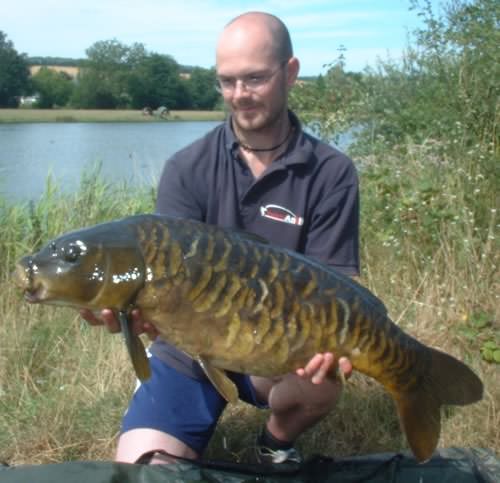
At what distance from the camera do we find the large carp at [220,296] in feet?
5.16

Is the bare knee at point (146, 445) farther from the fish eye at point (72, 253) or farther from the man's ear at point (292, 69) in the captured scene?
the man's ear at point (292, 69)

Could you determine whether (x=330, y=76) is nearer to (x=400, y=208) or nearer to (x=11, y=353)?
(x=400, y=208)

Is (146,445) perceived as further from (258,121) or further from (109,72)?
(109,72)

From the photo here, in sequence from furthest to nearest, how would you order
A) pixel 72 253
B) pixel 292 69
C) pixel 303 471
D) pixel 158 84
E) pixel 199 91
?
pixel 158 84 → pixel 199 91 → pixel 292 69 → pixel 303 471 → pixel 72 253

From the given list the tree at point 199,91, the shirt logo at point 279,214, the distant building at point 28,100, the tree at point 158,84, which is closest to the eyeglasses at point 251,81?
the shirt logo at point 279,214

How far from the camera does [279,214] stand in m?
2.23

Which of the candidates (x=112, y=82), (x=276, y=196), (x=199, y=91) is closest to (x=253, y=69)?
(x=276, y=196)

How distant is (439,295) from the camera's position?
321cm

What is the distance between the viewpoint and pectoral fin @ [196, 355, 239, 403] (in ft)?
5.58

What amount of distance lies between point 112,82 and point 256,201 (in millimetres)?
19670

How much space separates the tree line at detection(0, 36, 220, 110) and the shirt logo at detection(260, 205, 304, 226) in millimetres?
14696

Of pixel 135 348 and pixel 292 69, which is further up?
pixel 292 69

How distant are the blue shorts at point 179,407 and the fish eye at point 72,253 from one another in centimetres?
74

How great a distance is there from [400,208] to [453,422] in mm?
1504
